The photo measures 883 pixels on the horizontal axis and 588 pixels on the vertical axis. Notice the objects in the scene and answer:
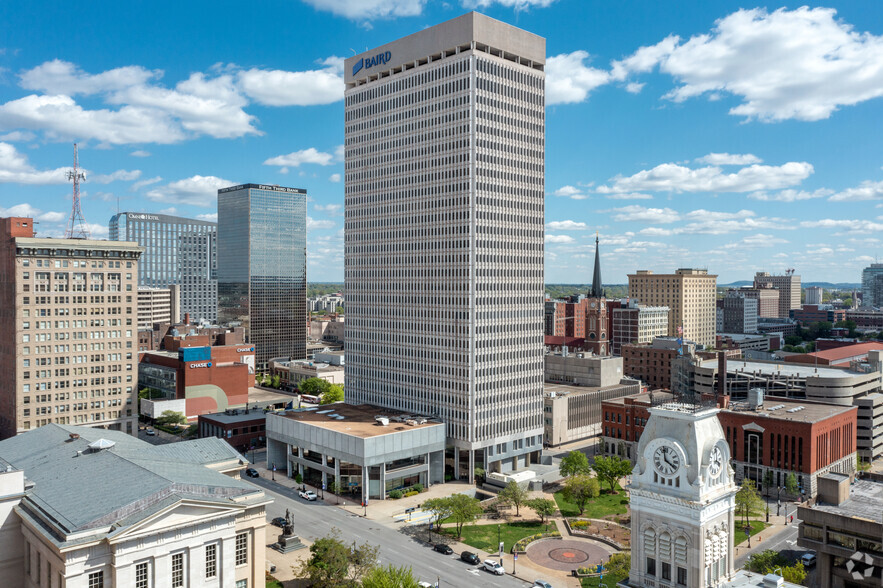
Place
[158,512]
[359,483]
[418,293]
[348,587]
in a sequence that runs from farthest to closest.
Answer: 1. [418,293]
2. [359,483]
3. [348,587]
4. [158,512]

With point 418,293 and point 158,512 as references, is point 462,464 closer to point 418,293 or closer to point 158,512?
A: point 418,293

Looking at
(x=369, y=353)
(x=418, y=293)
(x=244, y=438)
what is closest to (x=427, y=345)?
(x=418, y=293)

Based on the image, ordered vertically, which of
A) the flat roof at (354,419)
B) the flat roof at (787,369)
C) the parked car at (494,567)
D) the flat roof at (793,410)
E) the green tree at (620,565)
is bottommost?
the parked car at (494,567)

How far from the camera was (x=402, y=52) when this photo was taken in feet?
520

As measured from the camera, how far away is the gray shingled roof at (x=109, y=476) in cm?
7050

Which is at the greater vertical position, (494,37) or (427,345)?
(494,37)

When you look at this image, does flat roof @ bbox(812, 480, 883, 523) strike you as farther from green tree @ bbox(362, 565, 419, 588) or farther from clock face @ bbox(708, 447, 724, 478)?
green tree @ bbox(362, 565, 419, 588)

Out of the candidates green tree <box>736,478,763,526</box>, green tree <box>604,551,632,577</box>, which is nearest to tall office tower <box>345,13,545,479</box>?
green tree <box>736,478,763,526</box>

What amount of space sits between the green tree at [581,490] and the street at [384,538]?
2952 centimetres

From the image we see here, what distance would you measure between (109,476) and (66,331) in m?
98.9

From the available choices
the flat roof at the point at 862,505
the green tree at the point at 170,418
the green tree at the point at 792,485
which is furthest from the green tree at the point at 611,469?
the green tree at the point at 170,418

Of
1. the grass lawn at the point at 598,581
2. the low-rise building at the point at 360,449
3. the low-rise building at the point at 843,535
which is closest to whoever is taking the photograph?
the low-rise building at the point at 843,535

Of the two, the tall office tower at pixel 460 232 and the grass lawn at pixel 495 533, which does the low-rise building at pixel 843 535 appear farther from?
the tall office tower at pixel 460 232

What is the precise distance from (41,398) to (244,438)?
1909 inches
